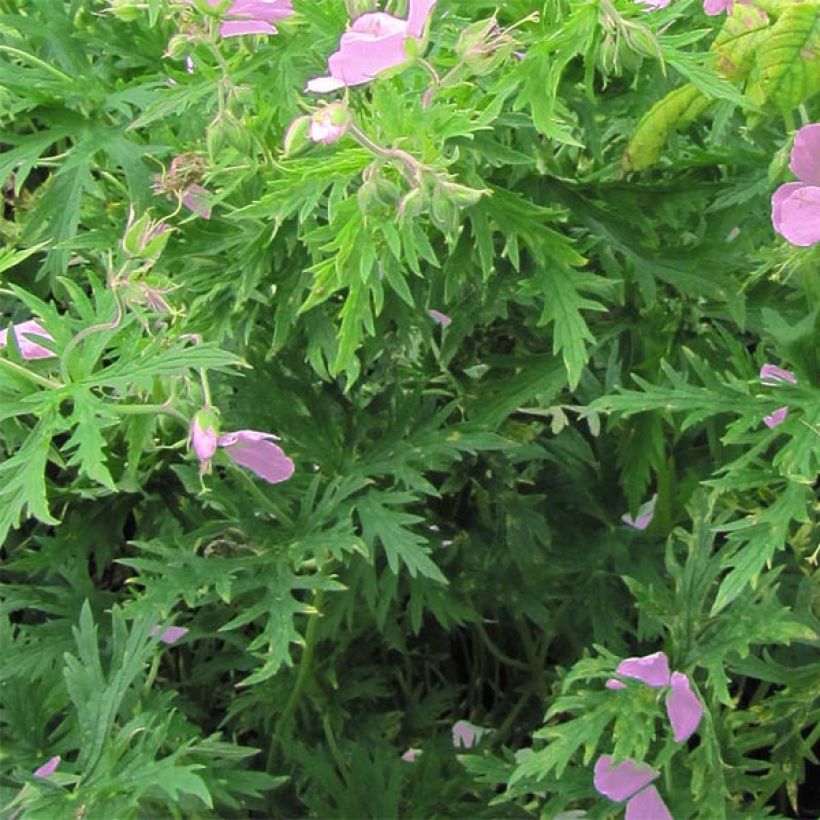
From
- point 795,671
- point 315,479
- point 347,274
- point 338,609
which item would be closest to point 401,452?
point 315,479

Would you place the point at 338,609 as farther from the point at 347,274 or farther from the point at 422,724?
the point at 347,274

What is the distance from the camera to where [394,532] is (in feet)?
3.77

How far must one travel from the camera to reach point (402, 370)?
1346mm

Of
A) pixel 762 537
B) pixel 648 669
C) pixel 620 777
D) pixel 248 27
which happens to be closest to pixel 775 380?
pixel 762 537

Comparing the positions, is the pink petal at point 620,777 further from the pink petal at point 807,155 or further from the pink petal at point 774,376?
the pink petal at point 807,155

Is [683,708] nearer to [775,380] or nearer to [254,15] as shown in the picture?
[775,380]

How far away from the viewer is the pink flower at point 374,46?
834 millimetres

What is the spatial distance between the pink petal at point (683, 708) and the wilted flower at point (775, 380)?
0.75 ft

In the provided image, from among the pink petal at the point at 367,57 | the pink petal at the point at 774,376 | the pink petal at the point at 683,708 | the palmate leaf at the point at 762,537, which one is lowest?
the pink petal at the point at 683,708

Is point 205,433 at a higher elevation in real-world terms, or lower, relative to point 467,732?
higher

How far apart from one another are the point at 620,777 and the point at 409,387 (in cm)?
47

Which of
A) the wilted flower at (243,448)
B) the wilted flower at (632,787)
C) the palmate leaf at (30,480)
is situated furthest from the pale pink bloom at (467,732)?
the palmate leaf at (30,480)

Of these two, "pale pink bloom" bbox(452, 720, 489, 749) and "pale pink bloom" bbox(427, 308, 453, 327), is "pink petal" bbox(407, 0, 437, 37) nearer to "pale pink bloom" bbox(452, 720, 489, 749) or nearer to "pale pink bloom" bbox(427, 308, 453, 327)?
"pale pink bloom" bbox(427, 308, 453, 327)

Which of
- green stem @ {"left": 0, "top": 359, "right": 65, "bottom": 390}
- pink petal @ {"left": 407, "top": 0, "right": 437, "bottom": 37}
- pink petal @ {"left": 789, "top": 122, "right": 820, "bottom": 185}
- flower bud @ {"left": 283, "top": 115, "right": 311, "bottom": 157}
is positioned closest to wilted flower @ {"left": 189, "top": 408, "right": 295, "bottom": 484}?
green stem @ {"left": 0, "top": 359, "right": 65, "bottom": 390}
